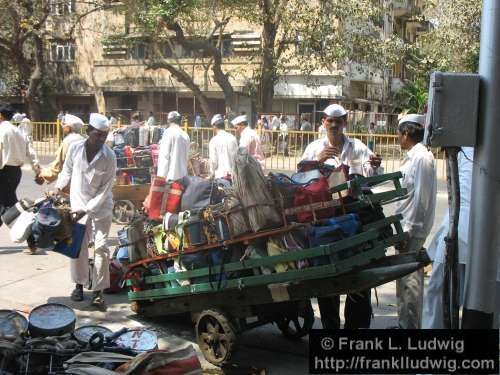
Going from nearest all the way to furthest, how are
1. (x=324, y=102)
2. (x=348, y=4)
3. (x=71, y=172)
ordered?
1. (x=71, y=172)
2. (x=348, y=4)
3. (x=324, y=102)

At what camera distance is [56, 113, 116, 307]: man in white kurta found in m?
5.89

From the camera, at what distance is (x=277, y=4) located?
69.3ft

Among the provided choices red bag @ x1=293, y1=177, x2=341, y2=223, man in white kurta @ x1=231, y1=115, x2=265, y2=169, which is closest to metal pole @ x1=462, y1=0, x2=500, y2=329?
red bag @ x1=293, y1=177, x2=341, y2=223

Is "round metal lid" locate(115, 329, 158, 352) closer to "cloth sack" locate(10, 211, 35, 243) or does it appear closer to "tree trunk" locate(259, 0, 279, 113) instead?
"cloth sack" locate(10, 211, 35, 243)

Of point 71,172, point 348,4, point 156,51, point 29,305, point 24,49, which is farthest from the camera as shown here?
point 24,49

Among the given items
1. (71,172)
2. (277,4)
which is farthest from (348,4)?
(71,172)

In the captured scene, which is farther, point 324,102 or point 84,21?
point 84,21

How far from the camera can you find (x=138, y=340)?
4.45 meters

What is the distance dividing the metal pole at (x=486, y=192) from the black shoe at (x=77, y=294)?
408 cm

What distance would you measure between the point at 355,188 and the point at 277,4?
18004mm

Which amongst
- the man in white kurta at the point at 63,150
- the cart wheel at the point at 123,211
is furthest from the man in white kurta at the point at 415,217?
the cart wheel at the point at 123,211

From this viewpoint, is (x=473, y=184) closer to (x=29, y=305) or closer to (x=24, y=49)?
(x=29, y=305)

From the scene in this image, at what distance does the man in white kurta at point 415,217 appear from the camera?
4.68 m

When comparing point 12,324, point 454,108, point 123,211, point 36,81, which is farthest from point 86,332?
point 36,81
